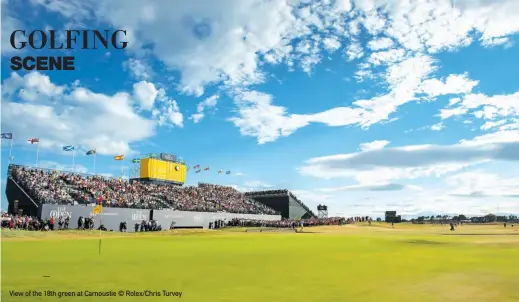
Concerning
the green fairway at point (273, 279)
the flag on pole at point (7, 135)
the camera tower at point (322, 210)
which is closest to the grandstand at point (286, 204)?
the camera tower at point (322, 210)

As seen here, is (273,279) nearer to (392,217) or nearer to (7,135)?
(7,135)

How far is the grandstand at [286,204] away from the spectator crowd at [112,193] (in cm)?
1630

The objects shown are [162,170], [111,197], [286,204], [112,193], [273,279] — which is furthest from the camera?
[286,204]

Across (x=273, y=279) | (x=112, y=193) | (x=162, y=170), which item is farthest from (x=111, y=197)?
(x=273, y=279)

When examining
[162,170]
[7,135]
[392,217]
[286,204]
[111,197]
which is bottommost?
[392,217]

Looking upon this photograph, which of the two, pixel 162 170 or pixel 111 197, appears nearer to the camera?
pixel 111 197

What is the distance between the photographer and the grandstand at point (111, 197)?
49.0m

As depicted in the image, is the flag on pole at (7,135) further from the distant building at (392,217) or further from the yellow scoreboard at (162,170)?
the distant building at (392,217)

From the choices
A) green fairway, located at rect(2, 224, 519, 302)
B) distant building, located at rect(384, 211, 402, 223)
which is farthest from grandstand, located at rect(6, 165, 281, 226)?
distant building, located at rect(384, 211, 402, 223)

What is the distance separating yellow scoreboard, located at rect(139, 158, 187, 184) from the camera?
8188 cm

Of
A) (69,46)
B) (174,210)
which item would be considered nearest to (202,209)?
(174,210)

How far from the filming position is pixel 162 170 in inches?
3314

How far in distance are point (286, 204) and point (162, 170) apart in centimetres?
3605

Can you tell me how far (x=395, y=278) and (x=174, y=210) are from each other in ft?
185
